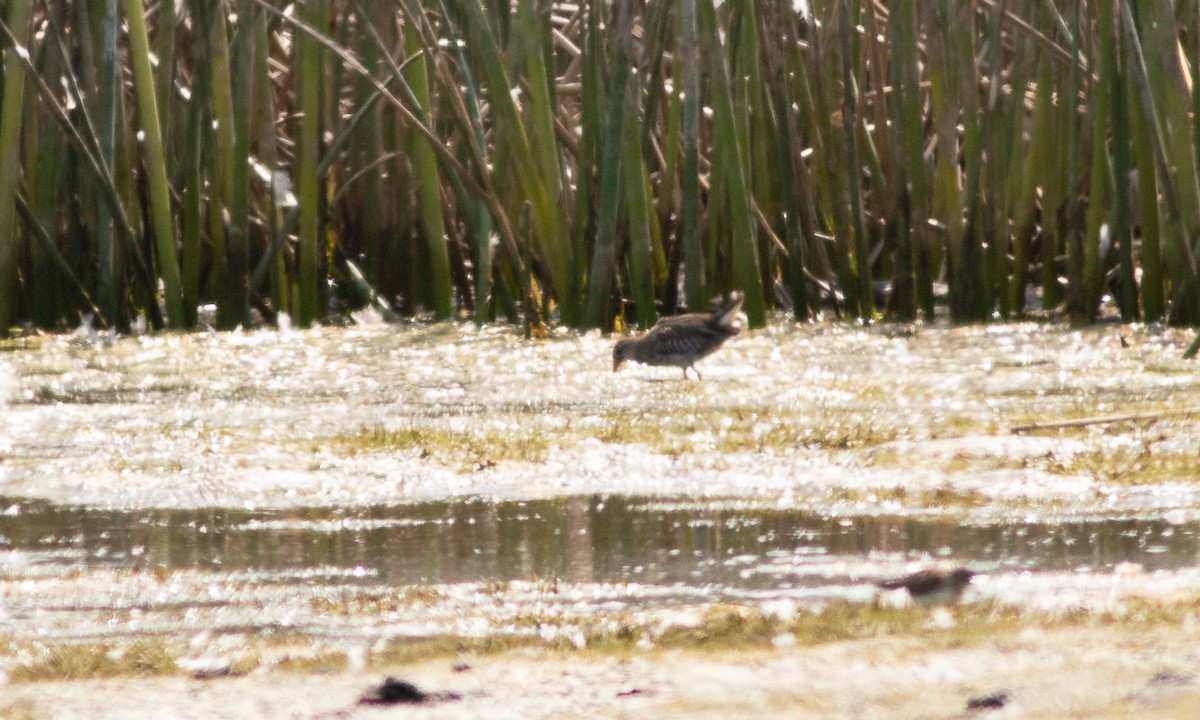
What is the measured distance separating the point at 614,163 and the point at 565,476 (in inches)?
88.9

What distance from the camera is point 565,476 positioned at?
4207 millimetres

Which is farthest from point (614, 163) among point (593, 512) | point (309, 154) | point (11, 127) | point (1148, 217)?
point (593, 512)

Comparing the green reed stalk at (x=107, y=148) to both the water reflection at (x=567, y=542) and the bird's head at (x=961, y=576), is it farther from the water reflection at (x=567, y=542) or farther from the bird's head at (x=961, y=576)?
the bird's head at (x=961, y=576)

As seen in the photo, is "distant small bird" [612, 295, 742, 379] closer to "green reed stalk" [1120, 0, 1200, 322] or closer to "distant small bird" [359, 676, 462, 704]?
"green reed stalk" [1120, 0, 1200, 322]

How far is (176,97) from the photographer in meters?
7.39

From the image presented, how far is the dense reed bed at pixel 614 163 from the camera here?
6.29 metres

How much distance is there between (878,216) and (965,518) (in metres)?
4.65

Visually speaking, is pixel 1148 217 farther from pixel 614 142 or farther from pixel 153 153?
pixel 153 153

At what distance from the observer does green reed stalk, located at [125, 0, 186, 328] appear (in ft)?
21.2

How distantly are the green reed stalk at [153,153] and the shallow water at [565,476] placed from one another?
0.84 ft

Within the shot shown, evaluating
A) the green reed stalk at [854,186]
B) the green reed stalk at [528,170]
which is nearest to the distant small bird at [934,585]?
the green reed stalk at [528,170]

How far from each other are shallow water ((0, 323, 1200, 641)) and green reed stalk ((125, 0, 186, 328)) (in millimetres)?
256

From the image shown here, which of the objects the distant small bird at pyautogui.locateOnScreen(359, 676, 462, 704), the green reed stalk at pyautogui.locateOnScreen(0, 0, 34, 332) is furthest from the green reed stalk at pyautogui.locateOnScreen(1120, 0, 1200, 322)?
the distant small bird at pyautogui.locateOnScreen(359, 676, 462, 704)

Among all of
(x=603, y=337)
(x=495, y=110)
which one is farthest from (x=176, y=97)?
(x=603, y=337)
